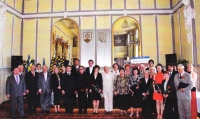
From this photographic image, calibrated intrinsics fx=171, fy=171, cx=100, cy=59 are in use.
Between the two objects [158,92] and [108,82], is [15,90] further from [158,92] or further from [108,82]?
[158,92]

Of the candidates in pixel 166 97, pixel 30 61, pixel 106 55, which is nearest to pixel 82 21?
pixel 106 55

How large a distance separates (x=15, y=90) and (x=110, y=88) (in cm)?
272

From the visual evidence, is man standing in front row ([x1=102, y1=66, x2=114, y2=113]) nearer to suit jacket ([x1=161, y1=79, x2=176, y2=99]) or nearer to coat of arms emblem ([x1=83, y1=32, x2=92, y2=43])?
suit jacket ([x1=161, y1=79, x2=176, y2=99])

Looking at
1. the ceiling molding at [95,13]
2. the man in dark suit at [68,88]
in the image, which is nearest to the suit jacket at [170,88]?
the man in dark suit at [68,88]

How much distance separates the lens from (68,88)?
17.0ft

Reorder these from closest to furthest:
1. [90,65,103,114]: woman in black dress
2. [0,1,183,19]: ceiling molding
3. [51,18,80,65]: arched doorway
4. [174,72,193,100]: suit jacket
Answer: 1. [174,72,193,100]: suit jacket
2. [90,65,103,114]: woman in black dress
3. [0,1,183,19]: ceiling molding
4. [51,18,80,65]: arched doorway

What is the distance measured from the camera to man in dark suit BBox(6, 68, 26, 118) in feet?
15.7

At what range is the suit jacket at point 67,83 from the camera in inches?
203

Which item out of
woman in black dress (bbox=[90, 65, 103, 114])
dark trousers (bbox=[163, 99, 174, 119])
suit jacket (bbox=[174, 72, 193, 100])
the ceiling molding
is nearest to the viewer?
suit jacket (bbox=[174, 72, 193, 100])

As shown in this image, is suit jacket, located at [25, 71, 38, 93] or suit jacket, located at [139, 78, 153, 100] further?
suit jacket, located at [25, 71, 38, 93]

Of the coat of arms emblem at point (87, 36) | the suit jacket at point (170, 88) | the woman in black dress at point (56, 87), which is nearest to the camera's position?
the suit jacket at point (170, 88)

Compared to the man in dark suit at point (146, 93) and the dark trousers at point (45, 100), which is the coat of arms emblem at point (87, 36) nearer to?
the dark trousers at point (45, 100)

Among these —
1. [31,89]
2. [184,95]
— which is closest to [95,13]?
[31,89]

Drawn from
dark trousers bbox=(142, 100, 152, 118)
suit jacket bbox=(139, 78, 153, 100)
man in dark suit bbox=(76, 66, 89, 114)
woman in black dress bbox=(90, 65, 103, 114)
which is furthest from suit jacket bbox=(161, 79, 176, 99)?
man in dark suit bbox=(76, 66, 89, 114)
